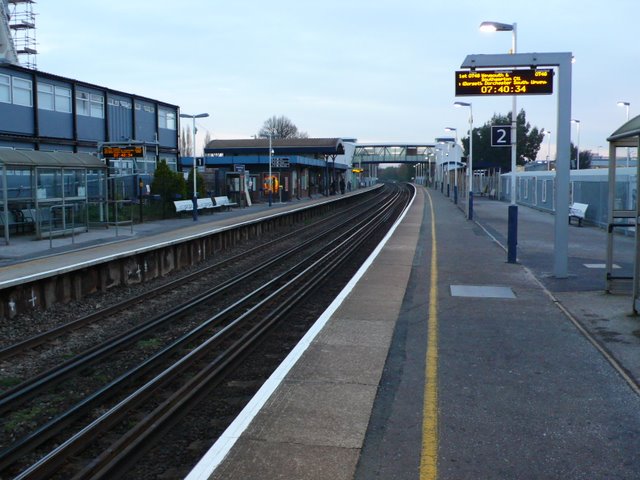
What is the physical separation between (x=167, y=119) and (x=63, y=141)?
1495 cm

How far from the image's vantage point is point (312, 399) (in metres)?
7.13

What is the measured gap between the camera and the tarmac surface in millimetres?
5594

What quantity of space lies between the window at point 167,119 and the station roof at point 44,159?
73.8 ft

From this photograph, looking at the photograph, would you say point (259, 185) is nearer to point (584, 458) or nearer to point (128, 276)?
point (128, 276)

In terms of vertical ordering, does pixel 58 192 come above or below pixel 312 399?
above

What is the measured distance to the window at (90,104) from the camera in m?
38.0

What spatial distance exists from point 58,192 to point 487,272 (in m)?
17.2

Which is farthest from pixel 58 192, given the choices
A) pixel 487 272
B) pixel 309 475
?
pixel 309 475

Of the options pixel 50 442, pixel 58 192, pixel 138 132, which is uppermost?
pixel 138 132

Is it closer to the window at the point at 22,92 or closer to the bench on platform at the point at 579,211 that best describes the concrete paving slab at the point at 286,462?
the bench on platform at the point at 579,211

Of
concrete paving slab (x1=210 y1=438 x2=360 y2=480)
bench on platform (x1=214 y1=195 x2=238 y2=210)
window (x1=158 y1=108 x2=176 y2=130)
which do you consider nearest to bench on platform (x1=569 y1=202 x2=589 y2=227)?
bench on platform (x1=214 y1=195 x2=238 y2=210)

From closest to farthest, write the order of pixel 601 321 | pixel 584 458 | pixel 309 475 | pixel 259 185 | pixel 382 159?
pixel 309 475, pixel 584 458, pixel 601 321, pixel 259 185, pixel 382 159

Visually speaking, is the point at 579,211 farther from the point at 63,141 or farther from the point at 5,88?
the point at 5,88

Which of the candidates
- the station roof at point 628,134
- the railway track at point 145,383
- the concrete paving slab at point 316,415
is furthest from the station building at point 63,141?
the concrete paving slab at point 316,415
